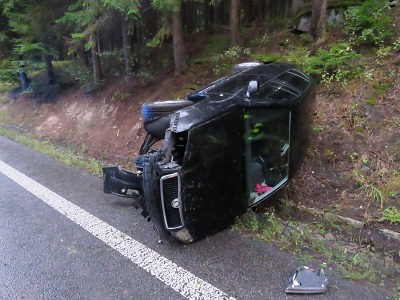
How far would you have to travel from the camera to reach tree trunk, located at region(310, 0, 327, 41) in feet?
28.2

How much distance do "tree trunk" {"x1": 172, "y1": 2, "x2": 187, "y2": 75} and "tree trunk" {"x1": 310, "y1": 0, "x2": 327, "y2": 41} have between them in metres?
3.83

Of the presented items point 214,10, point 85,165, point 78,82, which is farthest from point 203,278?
point 214,10

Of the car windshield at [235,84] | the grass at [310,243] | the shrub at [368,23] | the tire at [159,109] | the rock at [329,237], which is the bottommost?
the rock at [329,237]

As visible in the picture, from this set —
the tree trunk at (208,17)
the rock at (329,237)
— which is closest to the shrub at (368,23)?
the rock at (329,237)

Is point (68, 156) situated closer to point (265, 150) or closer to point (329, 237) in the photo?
point (265, 150)

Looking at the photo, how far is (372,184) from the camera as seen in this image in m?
4.91

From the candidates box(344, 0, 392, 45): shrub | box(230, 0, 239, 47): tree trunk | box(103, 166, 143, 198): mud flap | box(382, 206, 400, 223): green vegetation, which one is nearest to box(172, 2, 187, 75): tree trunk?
box(230, 0, 239, 47): tree trunk

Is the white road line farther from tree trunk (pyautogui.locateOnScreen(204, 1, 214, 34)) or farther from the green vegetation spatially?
tree trunk (pyautogui.locateOnScreen(204, 1, 214, 34))

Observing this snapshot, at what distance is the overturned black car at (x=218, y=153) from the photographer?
11.6ft

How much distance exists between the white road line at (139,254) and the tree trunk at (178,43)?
19.7 feet

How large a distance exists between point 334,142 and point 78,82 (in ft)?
41.5

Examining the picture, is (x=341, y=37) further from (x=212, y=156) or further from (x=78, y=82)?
(x=78, y=82)

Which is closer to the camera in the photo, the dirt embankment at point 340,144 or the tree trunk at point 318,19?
the dirt embankment at point 340,144

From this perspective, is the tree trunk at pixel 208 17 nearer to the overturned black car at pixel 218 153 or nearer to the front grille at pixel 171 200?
the overturned black car at pixel 218 153
